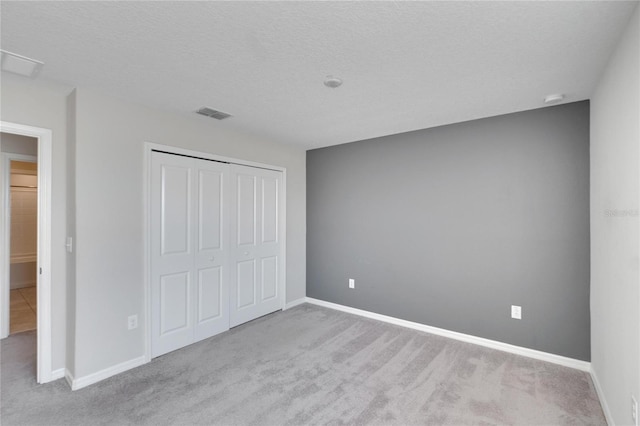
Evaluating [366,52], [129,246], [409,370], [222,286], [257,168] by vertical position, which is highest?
[366,52]

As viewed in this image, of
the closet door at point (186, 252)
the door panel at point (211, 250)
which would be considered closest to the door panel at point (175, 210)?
the closet door at point (186, 252)

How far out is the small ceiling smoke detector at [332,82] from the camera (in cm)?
220

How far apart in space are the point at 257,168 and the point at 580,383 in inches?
151

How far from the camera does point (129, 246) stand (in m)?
2.68

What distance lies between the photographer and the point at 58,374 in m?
2.46

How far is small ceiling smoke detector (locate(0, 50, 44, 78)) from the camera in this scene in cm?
189

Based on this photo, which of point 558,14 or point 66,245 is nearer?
point 558,14

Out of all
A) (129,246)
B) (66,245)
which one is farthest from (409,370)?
(66,245)

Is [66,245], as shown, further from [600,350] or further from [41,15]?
[600,350]

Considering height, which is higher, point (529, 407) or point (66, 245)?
point (66, 245)

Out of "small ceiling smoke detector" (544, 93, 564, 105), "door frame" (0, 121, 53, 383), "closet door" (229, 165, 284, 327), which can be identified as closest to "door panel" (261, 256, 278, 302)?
"closet door" (229, 165, 284, 327)

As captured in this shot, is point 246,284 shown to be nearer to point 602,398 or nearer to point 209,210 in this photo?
point 209,210

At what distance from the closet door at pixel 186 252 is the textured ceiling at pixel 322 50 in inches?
28.8

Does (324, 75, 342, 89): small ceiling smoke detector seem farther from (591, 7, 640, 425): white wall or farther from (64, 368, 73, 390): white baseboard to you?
(64, 368, 73, 390): white baseboard
